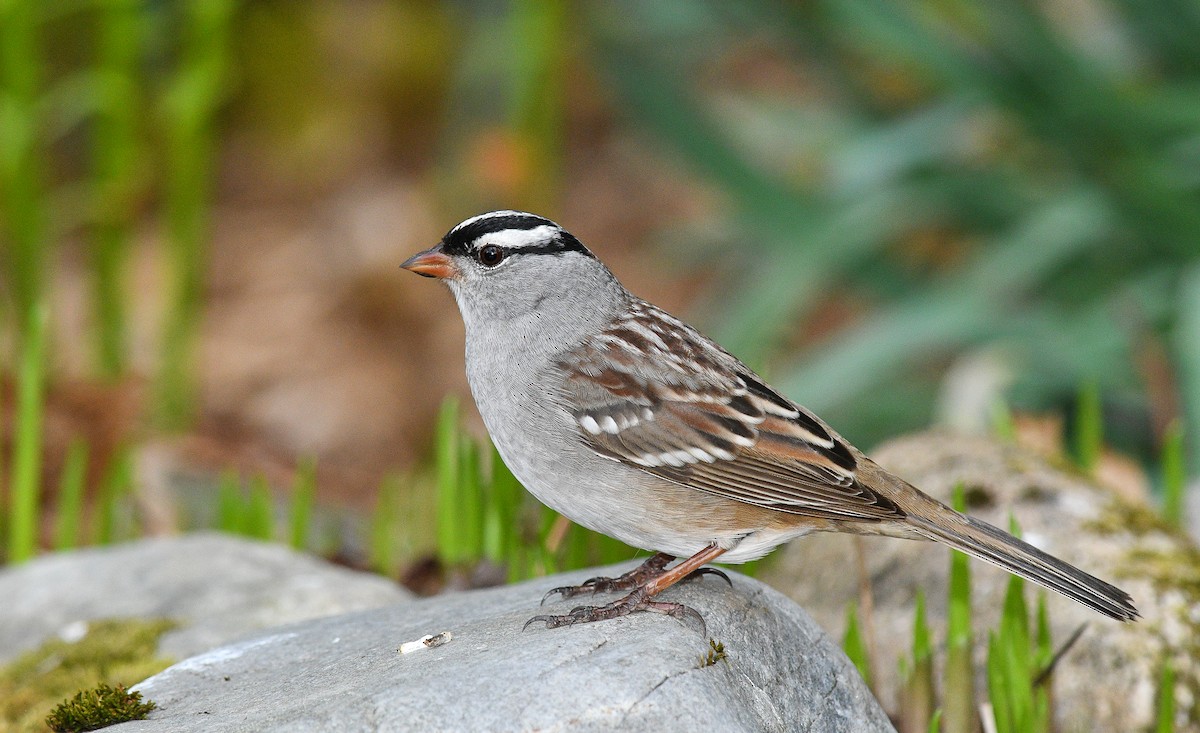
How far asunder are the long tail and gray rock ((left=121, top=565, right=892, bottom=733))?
36cm

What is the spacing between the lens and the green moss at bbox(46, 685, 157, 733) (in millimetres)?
2781

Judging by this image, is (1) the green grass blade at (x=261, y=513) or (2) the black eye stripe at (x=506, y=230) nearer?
(2) the black eye stripe at (x=506, y=230)

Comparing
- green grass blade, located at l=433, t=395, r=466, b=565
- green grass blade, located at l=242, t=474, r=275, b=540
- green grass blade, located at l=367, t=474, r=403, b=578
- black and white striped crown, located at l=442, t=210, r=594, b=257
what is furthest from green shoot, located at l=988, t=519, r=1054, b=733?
green grass blade, located at l=242, t=474, r=275, b=540

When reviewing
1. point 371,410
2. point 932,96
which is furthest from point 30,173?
point 932,96

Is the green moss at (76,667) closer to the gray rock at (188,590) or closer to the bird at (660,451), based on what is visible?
the gray rock at (188,590)

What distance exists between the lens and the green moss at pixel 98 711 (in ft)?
9.12

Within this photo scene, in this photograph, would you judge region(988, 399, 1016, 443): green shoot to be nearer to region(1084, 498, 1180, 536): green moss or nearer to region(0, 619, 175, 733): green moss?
region(1084, 498, 1180, 536): green moss

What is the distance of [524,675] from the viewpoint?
2484 millimetres

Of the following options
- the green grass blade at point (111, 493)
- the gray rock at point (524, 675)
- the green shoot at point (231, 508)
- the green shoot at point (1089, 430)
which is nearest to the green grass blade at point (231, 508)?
the green shoot at point (231, 508)

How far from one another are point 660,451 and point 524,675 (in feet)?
2.77

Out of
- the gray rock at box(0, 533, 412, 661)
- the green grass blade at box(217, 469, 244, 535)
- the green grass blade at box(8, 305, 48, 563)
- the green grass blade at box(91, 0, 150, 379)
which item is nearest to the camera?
the gray rock at box(0, 533, 412, 661)

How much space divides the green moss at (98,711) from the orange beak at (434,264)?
1290mm

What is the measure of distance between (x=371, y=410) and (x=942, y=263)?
11.9 ft

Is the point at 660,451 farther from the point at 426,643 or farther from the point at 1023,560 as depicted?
the point at 1023,560
